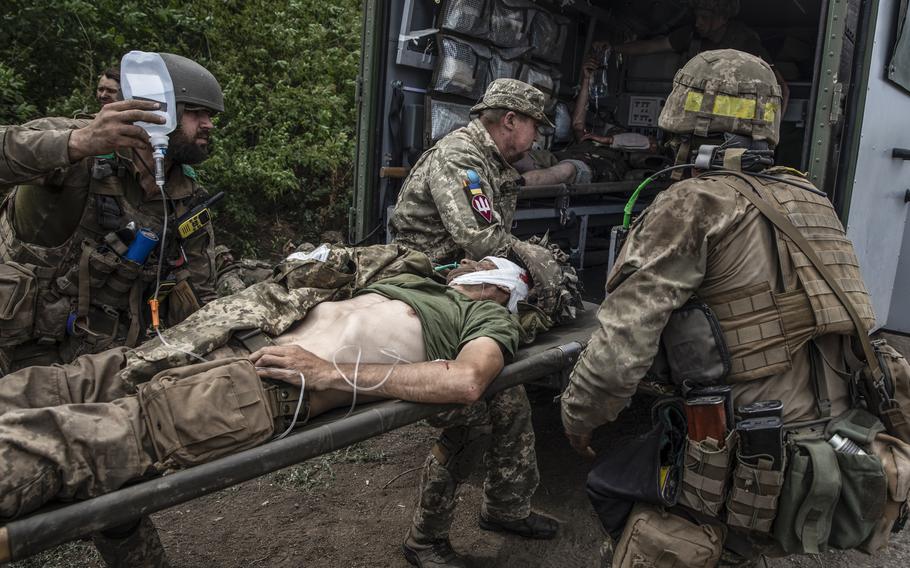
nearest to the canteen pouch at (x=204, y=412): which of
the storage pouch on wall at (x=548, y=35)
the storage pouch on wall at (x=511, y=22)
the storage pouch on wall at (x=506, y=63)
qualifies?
the storage pouch on wall at (x=506, y=63)

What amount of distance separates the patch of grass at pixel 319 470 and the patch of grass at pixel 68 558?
87 cm

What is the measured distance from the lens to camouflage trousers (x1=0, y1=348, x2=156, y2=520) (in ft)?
5.52

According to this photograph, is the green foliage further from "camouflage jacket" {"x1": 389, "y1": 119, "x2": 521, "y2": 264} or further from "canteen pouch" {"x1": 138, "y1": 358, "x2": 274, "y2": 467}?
"canteen pouch" {"x1": 138, "y1": 358, "x2": 274, "y2": 467}

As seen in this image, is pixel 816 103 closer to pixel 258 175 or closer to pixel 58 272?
pixel 58 272

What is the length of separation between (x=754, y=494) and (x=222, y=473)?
4.60 feet

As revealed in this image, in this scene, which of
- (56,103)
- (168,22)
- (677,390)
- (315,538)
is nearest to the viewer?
(677,390)

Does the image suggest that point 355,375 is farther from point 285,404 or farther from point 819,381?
point 819,381

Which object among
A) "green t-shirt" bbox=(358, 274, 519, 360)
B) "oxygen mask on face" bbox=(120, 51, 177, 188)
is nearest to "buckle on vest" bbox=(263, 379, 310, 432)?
"green t-shirt" bbox=(358, 274, 519, 360)

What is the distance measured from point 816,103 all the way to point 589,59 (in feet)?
10.0

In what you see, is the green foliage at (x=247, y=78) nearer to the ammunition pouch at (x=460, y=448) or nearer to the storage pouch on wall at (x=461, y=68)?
the storage pouch on wall at (x=461, y=68)

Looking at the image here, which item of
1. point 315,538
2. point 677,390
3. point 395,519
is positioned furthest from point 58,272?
point 677,390

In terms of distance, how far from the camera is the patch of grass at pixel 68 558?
267 centimetres

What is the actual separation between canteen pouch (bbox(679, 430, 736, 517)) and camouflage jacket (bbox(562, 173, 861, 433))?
0.15 meters

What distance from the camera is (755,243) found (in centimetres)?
190
